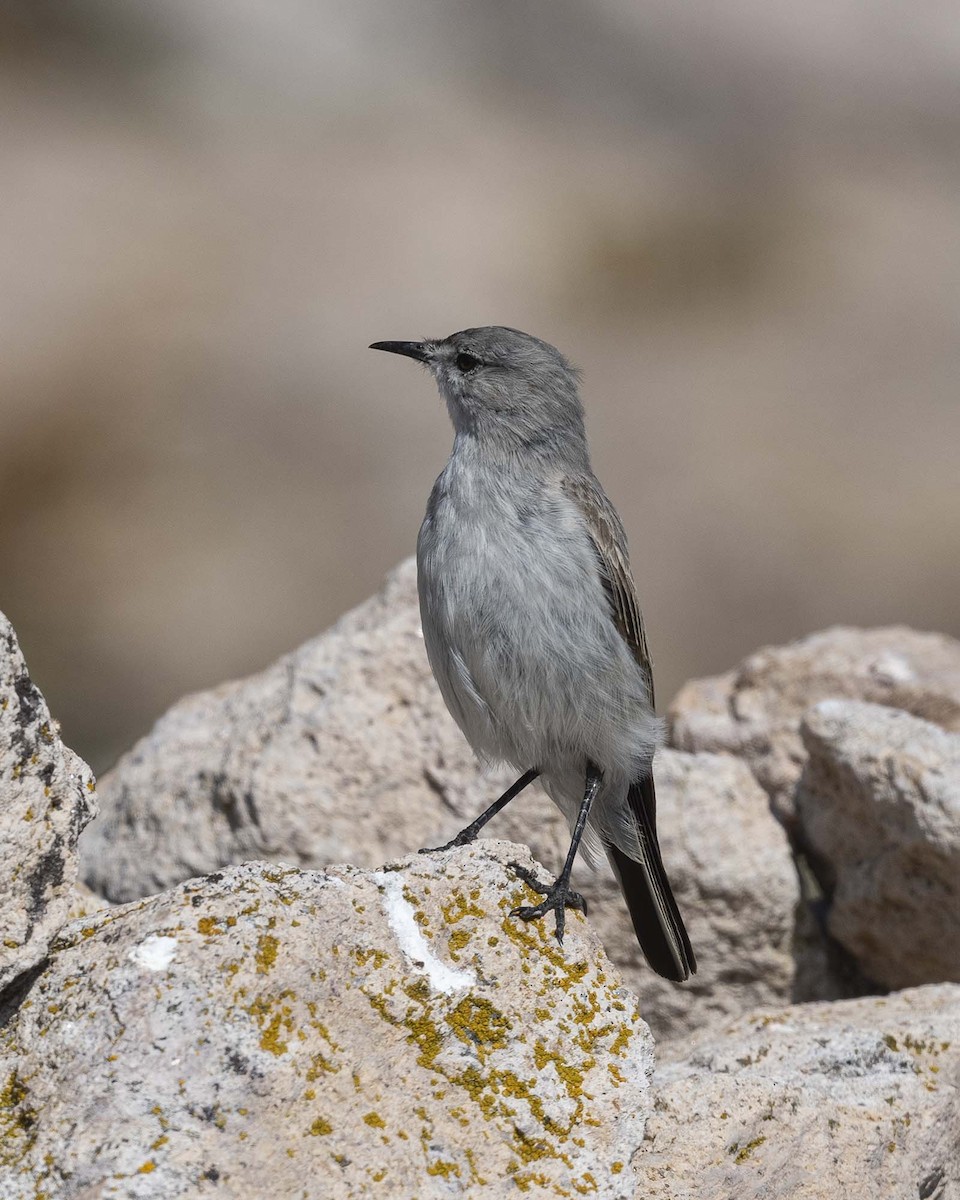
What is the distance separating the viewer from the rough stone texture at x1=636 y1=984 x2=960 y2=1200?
12.3 feet

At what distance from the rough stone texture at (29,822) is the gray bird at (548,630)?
1709 mm

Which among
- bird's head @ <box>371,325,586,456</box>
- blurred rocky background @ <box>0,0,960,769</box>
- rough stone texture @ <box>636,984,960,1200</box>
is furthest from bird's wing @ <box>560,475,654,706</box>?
blurred rocky background @ <box>0,0,960,769</box>

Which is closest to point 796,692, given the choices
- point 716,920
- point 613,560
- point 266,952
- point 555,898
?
point 716,920

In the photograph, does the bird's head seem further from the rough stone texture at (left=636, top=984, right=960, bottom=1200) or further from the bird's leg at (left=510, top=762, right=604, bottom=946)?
the rough stone texture at (left=636, top=984, right=960, bottom=1200)

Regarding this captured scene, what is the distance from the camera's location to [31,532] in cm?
1612

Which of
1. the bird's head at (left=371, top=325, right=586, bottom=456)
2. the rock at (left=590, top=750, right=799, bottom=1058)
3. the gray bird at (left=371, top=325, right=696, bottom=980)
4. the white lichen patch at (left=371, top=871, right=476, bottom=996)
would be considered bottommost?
the rock at (left=590, top=750, right=799, bottom=1058)

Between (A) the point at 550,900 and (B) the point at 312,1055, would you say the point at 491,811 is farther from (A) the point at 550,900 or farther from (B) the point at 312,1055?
(B) the point at 312,1055

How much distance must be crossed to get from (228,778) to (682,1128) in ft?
9.26

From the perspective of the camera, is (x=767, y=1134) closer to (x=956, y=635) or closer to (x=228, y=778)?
(x=228, y=778)

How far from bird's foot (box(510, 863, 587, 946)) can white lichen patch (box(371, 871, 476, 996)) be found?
0.37 metres

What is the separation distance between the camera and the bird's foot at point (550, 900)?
13.0ft

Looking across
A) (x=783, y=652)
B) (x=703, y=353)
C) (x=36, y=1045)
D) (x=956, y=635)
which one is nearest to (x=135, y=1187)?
(x=36, y=1045)

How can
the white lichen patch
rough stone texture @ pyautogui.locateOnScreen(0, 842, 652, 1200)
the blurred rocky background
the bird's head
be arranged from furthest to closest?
the blurred rocky background
the bird's head
the white lichen patch
rough stone texture @ pyautogui.locateOnScreen(0, 842, 652, 1200)

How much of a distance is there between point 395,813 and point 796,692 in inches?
107
